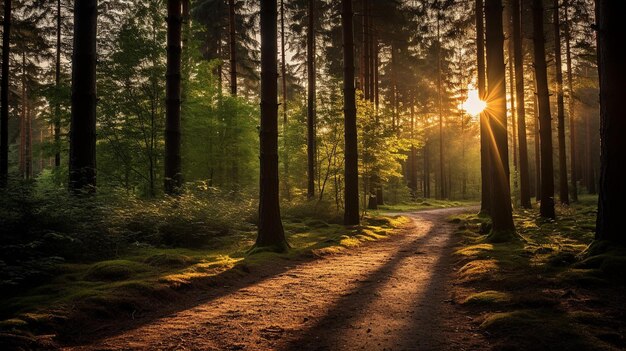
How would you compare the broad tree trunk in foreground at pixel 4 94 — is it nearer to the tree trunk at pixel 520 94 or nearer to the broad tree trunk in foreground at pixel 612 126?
the broad tree trunk in foreground at pixel 612 126

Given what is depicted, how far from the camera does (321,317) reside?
503 cm

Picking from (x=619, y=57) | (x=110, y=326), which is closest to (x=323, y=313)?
(x=110, y=326)

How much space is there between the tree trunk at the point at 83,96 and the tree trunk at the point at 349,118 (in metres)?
8.94

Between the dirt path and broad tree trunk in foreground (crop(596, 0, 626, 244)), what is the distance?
298 cm

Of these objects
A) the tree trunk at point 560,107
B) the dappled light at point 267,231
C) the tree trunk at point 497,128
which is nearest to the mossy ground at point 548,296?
the dappled light at point 267,231

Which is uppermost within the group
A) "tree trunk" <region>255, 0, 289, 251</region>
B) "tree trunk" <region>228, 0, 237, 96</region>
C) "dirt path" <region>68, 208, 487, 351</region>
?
"tree trunk" <region>228, 0, 237, 96</region>

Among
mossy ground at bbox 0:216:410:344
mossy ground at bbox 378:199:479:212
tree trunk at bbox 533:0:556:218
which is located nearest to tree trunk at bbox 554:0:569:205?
tree trunk at bbox 533:0:556:218

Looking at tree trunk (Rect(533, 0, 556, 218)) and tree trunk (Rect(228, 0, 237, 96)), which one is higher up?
tree trunk (Rect(228, 0, 237, 96))

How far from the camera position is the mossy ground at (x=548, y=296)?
151 inches

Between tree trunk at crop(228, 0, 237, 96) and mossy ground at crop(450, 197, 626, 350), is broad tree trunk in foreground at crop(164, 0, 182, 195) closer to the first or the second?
mossy ground at crop(450, 197, 626, 350)

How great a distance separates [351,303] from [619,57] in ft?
20.8

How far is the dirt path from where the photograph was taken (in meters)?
4.08

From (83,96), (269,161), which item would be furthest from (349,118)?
(83,96)

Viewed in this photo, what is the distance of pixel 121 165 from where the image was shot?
50.6 feet
